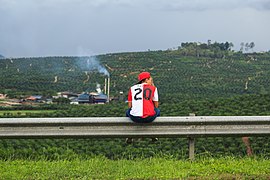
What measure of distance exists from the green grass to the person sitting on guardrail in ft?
2.00

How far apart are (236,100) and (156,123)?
16830 millimetres

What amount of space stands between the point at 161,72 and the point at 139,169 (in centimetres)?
4994

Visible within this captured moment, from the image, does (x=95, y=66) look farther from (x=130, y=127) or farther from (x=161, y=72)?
(x=130, y=127)

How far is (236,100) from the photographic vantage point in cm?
2341

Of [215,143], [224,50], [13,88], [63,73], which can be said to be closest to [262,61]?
[224,50]

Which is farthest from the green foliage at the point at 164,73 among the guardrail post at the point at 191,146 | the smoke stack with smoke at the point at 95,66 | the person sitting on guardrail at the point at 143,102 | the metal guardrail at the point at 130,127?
the metal guardrail at the point at 130,127

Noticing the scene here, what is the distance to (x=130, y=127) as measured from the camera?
23.4ft

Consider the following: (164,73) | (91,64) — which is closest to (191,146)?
(164,73)

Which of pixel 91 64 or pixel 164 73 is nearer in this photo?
pixel 164 73

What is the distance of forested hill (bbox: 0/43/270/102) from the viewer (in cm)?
4666

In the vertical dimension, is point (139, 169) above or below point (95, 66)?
below

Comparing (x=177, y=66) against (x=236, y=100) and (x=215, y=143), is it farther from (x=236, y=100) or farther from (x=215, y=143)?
(x=215, y=143)

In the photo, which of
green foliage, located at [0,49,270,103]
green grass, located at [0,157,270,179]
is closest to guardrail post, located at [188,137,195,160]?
green grass, located at [0,157,270,179]

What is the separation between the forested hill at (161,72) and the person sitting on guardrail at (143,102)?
1176 inches
